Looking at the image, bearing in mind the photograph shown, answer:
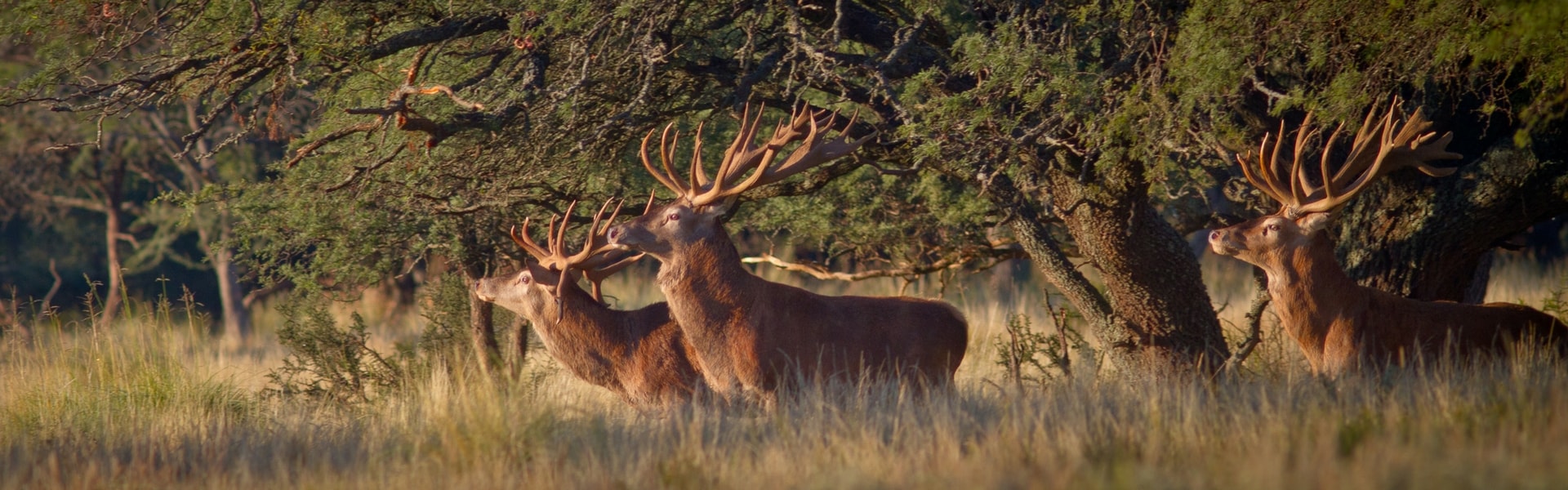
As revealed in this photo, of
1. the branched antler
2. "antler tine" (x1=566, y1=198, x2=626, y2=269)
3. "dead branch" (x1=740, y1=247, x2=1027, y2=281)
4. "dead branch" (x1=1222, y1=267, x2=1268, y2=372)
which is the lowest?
"dead branch" (x1=1222, y1=267, x2=1268, y2=372)

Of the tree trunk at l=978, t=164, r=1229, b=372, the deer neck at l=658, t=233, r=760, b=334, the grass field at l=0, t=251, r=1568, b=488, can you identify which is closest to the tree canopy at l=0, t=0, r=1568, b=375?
the tree trunk at l=978, t=164, r=1229, b=372

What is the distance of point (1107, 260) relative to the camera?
862 cm

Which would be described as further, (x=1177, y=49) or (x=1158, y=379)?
(x=1158, y=379)

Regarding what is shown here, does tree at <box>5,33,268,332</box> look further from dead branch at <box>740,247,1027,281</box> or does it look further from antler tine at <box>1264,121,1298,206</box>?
antler tine at <box>1264,121,1298,206</box>

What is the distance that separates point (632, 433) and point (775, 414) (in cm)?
77

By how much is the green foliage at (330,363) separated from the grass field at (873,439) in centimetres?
127

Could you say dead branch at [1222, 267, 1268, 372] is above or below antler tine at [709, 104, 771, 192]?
below

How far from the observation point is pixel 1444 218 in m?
8.16

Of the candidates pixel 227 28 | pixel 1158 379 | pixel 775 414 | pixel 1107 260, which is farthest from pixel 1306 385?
pixel 227 28

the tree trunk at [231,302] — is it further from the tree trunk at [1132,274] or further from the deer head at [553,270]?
the tree trunk at [1132,274]

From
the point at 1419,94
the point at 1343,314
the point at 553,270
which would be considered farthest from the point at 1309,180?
the point at 553,270

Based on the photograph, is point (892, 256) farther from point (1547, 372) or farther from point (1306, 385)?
point (1547, 372)

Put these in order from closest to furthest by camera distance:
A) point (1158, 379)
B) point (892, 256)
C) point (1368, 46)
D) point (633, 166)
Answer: point (1368, 46), point (1158, 379), point (633, 166), point (892, 256)

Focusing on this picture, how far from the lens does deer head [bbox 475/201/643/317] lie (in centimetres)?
840
